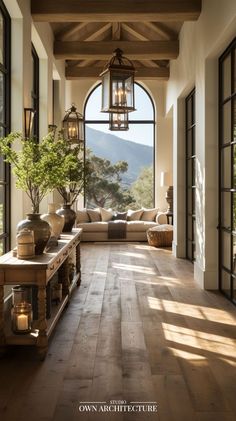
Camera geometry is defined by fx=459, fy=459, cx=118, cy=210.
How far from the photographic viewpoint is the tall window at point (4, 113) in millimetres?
4945

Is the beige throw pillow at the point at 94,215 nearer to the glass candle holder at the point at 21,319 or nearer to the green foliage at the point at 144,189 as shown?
the green foliage at the point at 144,189

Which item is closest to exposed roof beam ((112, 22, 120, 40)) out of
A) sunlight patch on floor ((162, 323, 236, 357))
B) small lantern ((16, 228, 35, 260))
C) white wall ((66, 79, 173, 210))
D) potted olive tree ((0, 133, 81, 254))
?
white wall ((66, 79, 173, 210))

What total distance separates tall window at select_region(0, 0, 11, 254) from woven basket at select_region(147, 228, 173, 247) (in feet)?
17.1

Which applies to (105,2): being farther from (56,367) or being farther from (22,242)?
(56,367)

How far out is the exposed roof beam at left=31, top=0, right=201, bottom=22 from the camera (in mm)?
5949

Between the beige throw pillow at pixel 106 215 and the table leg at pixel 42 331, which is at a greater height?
the beige throw pillow at pixel 106 215

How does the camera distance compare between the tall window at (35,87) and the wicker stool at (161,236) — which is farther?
the wicker stool at (161,236)

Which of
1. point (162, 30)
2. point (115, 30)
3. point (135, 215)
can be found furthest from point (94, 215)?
point (162, 30)

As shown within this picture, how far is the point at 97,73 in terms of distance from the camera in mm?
9875

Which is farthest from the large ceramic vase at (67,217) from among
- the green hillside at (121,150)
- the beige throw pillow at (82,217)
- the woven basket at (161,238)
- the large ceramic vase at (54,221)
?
the green hillside at (121,150)

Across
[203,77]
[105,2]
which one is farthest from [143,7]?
[203,77]

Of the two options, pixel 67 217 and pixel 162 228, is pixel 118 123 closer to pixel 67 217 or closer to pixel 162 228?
pixel 162 228

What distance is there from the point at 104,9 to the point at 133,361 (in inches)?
185

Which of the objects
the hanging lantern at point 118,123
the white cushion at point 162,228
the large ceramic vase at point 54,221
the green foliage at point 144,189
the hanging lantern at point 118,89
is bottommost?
the white cushion at point 162,228
